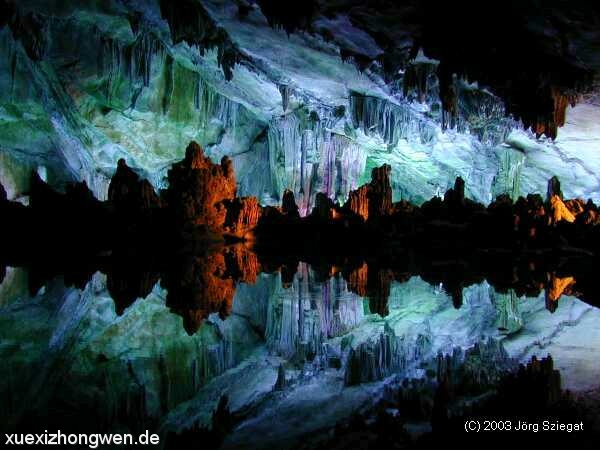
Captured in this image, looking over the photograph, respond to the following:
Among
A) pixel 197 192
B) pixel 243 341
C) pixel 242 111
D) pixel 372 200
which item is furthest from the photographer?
pixel 242 111

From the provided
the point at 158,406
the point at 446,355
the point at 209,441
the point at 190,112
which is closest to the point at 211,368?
the point at 158,406

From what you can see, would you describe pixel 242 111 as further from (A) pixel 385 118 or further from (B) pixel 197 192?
(B) pixel 197 192

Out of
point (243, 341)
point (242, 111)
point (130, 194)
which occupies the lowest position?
point (243, 341)

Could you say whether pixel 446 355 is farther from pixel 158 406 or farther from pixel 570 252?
pixel 570 252

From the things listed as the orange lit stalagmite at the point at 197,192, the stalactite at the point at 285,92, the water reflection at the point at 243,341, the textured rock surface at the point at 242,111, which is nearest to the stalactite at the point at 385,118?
the textured rock surface at the point at 242,111

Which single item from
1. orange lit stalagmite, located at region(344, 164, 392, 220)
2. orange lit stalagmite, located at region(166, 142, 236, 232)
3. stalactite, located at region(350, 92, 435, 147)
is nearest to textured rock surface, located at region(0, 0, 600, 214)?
stalactite, located at region(350, 92, 435, 147)

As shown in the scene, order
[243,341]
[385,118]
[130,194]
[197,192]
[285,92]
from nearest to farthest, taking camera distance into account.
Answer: [243,341]
[197,192]
[130,194]
[285,92]
[385,118]

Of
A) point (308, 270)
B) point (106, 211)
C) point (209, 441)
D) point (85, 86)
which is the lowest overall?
point (209, 441)

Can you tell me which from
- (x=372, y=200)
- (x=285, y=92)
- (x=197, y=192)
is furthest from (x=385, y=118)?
(x=197, y=192)

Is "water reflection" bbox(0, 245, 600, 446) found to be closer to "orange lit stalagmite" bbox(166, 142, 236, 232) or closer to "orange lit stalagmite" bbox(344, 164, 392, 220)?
"orange lit stalagmite" bbox(166, 142, 236, 232)

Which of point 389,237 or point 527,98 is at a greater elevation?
point 527,98

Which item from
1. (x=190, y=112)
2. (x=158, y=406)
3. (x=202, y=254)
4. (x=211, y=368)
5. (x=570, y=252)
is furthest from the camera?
(x=190, y=112)

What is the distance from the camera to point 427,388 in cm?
211

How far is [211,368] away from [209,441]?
36.4 inches
